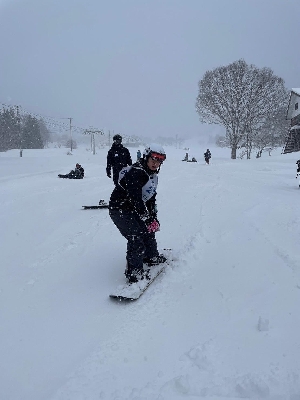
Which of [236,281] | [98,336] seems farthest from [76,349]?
[236,281]

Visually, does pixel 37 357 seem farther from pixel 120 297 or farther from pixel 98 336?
pixel 120 297

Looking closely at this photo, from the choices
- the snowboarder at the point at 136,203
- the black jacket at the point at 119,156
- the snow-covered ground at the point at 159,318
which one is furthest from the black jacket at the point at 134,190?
the black jacket at the point at 119,156

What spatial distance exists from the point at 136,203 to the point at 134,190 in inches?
6.9

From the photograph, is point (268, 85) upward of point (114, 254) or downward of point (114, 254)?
upward

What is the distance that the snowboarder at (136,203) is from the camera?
11.9 feet

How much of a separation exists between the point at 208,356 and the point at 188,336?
1.11ft

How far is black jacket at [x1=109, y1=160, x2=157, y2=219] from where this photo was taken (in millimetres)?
3600

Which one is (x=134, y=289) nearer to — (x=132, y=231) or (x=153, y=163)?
(x=132, y=231)

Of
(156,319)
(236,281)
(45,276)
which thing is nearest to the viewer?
(156,319)

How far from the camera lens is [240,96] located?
32812 mm

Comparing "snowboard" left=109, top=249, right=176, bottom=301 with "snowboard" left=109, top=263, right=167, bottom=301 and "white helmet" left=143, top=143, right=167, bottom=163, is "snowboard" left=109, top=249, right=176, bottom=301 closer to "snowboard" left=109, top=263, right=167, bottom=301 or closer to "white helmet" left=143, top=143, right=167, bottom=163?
"snowboard" left=109, top=263, right=167, bottom=301

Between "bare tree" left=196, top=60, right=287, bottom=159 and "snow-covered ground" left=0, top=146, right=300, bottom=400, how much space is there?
30397 millimetres

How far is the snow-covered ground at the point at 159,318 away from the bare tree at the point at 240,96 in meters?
30.4

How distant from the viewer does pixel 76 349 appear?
2658 millimetres
